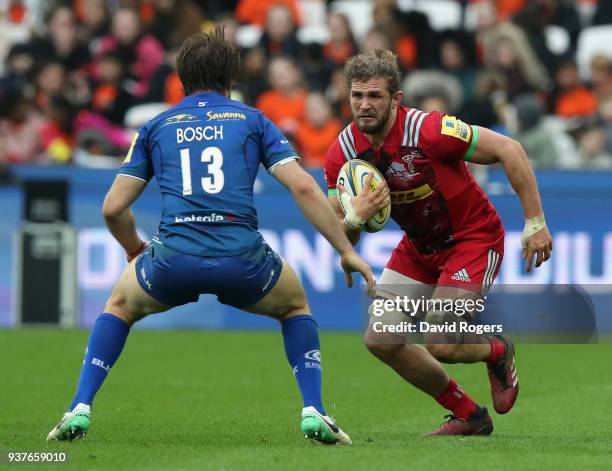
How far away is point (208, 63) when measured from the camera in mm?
7047

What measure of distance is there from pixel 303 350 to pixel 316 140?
869cm

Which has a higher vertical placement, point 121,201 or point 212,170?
point 212,170

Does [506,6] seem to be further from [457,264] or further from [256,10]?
[457,264]

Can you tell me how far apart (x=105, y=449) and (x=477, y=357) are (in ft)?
6.97

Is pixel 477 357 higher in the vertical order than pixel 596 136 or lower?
lower

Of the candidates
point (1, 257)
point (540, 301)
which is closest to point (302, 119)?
point (1, 257)

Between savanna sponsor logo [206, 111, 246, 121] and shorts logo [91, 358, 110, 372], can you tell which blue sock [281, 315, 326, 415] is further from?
savanna sponsor logo [206, 111, 246, 121]

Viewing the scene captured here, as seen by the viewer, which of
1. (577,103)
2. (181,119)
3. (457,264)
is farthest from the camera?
(577,103)

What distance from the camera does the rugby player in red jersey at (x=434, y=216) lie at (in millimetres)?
7520

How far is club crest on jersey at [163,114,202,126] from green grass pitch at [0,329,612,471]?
1.62 metres

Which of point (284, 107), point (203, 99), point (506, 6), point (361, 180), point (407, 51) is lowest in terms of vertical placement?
point (361, 180)

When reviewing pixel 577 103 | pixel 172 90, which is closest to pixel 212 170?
pixel 577 103

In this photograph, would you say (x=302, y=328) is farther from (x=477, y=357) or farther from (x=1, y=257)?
(x=1, y=257)

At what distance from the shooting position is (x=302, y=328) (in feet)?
23.5
